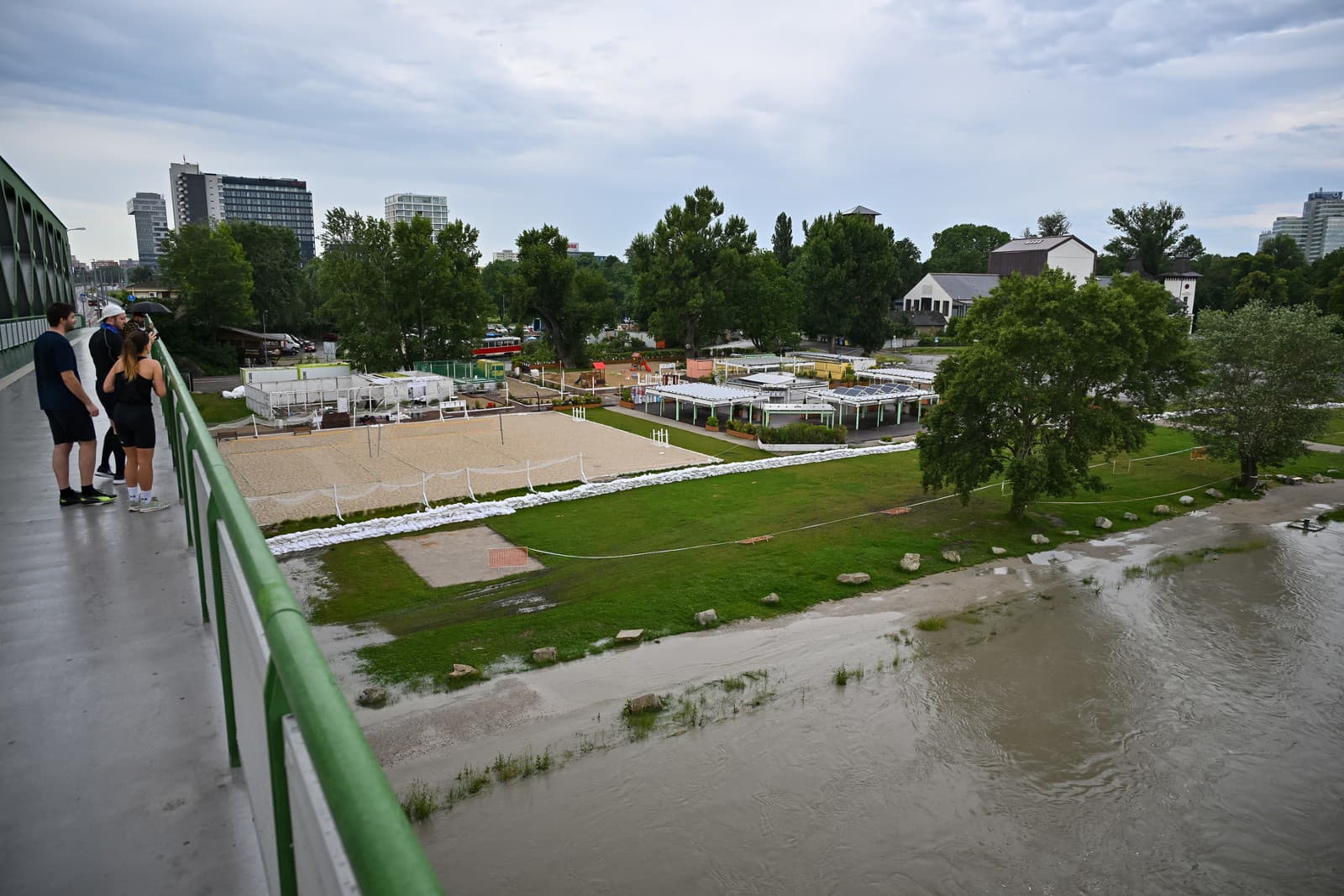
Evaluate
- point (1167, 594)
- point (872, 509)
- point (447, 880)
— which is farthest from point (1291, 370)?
point (447, 880)

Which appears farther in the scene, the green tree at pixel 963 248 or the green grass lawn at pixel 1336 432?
the green tree at pixel 963 248

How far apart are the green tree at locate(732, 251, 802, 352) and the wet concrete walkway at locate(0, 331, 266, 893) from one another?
6002 cm

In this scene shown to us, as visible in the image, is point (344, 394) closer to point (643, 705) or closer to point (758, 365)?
point (758, 365)

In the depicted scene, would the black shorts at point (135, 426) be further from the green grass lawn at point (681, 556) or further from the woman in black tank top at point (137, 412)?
the green grass lawn at point (681, 556)

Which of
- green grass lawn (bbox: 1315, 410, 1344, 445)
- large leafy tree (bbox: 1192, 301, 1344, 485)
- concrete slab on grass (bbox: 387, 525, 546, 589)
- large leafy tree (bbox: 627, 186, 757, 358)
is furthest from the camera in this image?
large leafy tree (bbox: 627, 186, 757, 358)

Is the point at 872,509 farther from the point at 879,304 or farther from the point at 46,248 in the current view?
the point at 879,304

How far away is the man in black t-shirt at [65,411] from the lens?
674cm

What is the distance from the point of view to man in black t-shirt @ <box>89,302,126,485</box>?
7.60m

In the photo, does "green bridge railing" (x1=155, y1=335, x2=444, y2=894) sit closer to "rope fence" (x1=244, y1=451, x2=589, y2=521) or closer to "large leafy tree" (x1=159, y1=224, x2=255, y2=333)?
"rope fence" (x1=244, y1=451, x2=589, y2=521)

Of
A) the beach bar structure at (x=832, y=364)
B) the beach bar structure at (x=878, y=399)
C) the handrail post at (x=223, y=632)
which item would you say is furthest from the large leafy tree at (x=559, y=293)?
the handrail post at (x=223, y=632)

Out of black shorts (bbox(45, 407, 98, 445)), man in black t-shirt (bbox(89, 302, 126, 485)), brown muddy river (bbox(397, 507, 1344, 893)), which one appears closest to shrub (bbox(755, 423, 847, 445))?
brown muddy river (bbox(397, 507, 1344, 893))

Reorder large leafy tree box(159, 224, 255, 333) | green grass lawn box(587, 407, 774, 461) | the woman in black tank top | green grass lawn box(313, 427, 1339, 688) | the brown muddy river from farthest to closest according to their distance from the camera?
large leafy tree box(159, 224, 255, 333), green grass lawn box(587, 407, 774, 461), green grass lawn box(313, 427, 1339, 688), the brown muddy river, the woman in black tank top

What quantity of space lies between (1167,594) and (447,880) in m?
17.7

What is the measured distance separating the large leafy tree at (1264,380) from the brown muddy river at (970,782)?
473 inches
